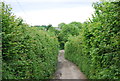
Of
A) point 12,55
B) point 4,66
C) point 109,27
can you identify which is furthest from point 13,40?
point 109,27

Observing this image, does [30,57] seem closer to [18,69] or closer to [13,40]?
[18,69]

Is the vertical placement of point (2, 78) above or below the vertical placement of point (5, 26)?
below

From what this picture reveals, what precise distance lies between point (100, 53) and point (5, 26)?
3196 mm

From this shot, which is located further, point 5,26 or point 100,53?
point 100,53

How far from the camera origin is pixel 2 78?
3348 millimetres

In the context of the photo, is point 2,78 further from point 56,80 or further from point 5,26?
point 56,80

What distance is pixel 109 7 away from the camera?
4.17 m

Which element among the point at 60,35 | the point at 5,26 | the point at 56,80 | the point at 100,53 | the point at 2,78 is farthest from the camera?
the point at 60,35

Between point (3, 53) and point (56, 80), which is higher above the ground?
point (3, 53)

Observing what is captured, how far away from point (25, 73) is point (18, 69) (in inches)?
19.3

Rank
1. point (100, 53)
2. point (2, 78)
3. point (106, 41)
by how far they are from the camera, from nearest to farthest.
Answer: point (2, 78) < point (106, 41) < point (100, 53)

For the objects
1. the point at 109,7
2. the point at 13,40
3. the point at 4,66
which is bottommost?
the point at 4,66

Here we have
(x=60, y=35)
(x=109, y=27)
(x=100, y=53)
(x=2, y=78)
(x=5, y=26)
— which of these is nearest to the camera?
(x=2, y=78)


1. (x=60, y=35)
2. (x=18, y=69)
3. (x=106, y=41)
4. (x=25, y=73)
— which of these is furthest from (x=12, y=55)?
(x=60, y=35)
